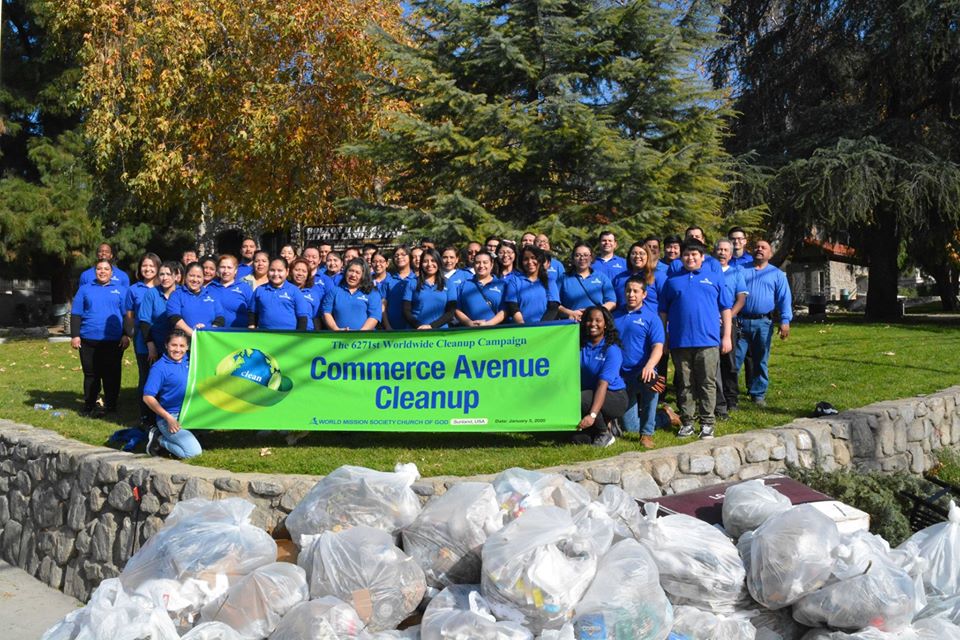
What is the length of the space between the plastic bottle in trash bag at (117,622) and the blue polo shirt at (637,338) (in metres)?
4.21

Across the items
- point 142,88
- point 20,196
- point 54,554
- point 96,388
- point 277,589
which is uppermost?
point 142,88

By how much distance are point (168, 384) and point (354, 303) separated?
5.71ft

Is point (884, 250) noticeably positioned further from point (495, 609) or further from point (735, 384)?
point (495, 609)

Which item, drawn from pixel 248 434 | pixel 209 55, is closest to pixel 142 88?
pixel 209 55

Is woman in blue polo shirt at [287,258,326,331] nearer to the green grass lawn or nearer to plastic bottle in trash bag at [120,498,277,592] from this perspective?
the green grass lawn

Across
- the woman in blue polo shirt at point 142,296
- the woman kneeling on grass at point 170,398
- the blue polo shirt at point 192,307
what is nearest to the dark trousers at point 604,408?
the woman kneeling on grass at point 170,398

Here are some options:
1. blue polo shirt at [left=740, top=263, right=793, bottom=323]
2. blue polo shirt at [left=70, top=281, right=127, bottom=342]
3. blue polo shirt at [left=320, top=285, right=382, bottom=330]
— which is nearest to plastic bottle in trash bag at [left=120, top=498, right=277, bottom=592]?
blue polo shirt at [left=320, top=285, right=382, bottom=330]

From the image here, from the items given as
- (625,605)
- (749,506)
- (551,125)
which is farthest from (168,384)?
(551,125)

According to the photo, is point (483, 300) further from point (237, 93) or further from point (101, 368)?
point (237, 93)

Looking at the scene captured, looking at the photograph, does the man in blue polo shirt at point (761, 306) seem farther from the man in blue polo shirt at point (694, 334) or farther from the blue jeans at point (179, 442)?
the blue jeans at point (179, 442)

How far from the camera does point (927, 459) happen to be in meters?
9.41

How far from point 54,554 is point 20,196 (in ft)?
55.0

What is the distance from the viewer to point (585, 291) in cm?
836

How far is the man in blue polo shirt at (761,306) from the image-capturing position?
891cm
